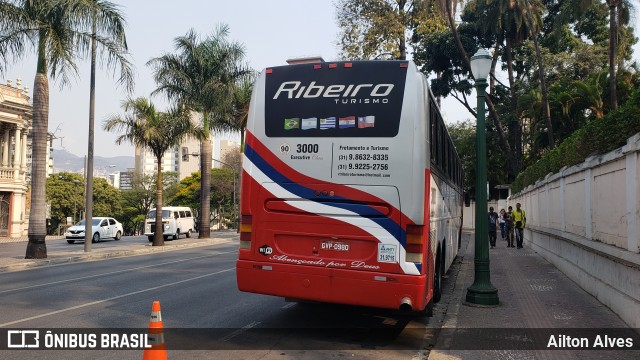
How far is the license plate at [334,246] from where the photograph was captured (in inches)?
277

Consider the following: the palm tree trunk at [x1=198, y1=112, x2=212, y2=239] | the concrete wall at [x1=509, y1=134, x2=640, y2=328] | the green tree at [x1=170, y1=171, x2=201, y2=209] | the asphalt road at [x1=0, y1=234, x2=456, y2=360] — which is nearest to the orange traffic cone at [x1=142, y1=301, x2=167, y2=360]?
the asphalt road at [x1=0, y1=234, x2=456, y2=360]

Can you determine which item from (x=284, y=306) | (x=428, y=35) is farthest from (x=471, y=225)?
(x=284, y=306)

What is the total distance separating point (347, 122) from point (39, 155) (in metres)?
15.5

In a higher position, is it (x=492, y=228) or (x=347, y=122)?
(x=347, y=122)

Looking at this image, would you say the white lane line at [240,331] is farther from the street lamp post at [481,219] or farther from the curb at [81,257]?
the curb at [81,257]

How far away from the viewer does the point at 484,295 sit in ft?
31.7

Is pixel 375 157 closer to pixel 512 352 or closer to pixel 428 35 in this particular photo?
pixel 512 352

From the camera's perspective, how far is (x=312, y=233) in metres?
7.17

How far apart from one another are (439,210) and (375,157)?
8.00ft

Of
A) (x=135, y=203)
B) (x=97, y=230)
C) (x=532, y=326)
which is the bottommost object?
(x=532, y=326)

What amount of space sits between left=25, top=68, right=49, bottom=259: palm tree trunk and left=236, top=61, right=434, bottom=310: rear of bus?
1423 centimetres

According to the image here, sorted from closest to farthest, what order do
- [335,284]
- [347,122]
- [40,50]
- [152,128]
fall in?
[335,284] < [347,122] < [40,50] < [152,128]

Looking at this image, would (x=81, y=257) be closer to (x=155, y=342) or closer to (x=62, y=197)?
(x=155, y=342)

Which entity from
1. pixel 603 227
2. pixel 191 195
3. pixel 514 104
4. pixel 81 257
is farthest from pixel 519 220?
pixel 191 195
